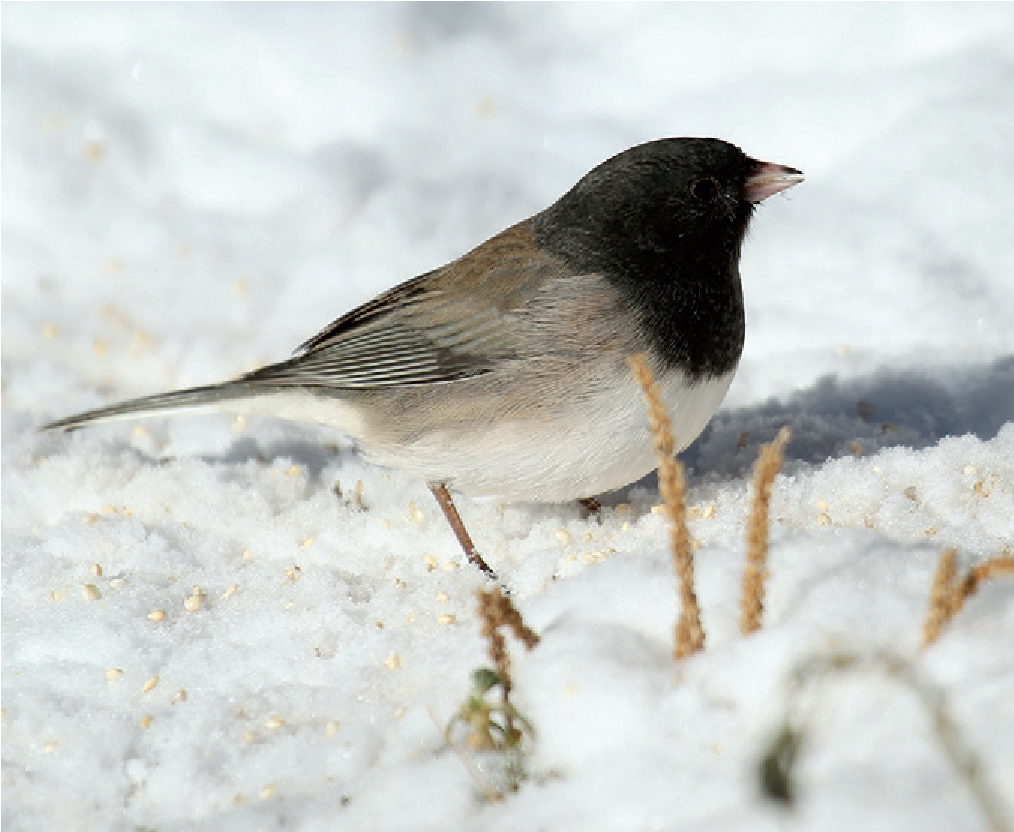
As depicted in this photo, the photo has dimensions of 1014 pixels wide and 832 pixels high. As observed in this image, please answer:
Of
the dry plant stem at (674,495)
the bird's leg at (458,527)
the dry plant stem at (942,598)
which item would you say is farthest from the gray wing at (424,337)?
the dry plant stem at (942,598)

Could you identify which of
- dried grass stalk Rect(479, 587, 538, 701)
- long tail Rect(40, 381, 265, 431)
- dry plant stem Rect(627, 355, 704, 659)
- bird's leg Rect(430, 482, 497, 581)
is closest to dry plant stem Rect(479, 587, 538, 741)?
dried grass stalk Rect(479, 587, 538, 701)

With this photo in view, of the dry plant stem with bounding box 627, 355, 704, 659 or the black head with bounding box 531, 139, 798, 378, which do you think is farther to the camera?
the black head with bounding box 531, 139, 798, 378

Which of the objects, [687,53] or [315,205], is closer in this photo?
[315,205]

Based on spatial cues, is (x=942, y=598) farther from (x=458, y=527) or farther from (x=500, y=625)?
(x=458, y=527)

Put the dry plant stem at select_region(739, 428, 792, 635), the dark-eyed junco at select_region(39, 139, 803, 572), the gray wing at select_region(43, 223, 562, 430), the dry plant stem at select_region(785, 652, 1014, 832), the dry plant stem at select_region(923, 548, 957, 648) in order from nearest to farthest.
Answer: the dry plant stem at select_region(785, 652, 1014, 832), the dry plant stem at select_region(923, 548, 957, 648), the dry plant stem at select_region(739, 428, 792, 635), the dark-eyed junco at select_region(39, 139, 803, 572), the gray wing at select_region(43, 223, 562, 430)

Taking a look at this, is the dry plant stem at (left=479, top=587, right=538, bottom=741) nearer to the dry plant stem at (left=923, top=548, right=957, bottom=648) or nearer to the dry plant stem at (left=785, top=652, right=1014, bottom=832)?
the dry plant stem at (left=785, top=652, right=1014, bottom=832)

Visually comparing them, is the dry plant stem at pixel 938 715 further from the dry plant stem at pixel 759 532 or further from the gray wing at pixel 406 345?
the gray wing at pixel 406 345

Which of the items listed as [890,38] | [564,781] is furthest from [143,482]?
[890,38]

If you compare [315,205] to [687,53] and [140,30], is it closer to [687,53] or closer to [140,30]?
[140,30]
